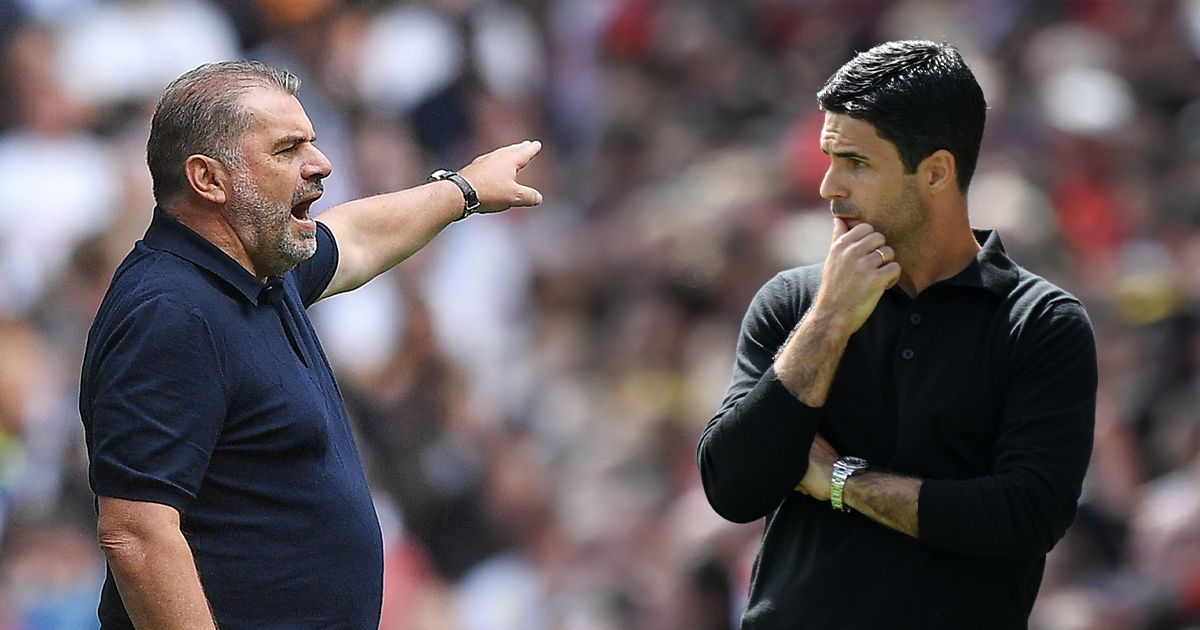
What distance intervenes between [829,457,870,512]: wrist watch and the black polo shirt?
6 centimetres

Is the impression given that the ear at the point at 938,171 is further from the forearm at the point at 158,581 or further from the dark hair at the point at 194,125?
the forearm at the point at 158,581

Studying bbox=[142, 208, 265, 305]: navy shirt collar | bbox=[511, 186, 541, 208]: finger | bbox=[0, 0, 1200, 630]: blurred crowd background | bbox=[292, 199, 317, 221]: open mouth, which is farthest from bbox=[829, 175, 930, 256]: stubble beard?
bbox=[0, 0, 1200, 630]: blurred crowd background

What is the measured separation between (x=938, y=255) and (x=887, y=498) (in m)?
0.46

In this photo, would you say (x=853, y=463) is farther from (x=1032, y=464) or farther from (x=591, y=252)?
(x=591, y=252)

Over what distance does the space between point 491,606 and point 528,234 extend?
7.81 feet

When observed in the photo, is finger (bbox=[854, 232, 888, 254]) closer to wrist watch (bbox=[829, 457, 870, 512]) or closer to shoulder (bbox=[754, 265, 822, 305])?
shoulder (bbox=[754, 265, 822, 305])

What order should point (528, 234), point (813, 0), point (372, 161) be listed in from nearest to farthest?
point (372, 161) → point (528, 234) → point (813, 0)

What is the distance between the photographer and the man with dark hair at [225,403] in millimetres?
2908

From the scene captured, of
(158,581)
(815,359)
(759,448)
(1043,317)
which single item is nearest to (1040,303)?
(1043,317)

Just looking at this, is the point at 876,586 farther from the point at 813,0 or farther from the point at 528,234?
the point at 813,0

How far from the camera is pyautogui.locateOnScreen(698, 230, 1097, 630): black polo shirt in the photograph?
3.14 metres

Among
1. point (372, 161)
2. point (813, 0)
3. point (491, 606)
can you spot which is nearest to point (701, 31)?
point (813, 0)

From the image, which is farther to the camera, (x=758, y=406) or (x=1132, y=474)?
(x=1132, y=474)

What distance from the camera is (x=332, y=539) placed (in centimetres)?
315
